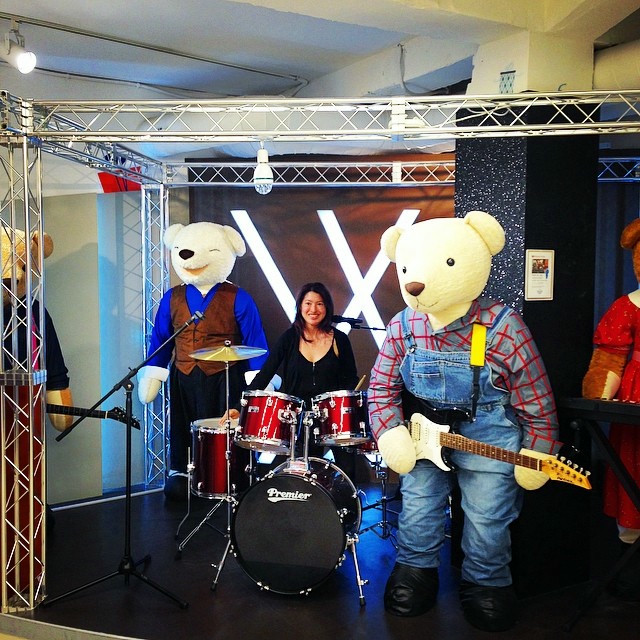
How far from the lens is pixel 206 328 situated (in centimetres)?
499

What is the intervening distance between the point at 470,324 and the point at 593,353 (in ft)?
3.03

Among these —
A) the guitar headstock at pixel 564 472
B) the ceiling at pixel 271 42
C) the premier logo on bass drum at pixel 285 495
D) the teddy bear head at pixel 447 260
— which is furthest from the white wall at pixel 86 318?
the guitar headstock at pixel 564 472

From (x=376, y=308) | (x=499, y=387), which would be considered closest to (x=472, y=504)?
(x=499, y=387)

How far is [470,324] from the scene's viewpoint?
10.7ft

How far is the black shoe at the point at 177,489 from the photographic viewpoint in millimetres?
5152

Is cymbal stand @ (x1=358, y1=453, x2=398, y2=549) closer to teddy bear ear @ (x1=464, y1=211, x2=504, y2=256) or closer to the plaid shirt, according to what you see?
the plaid shirt

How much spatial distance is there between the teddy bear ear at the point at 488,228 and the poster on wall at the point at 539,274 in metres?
0.33

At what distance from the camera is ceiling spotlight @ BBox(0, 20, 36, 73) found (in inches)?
159

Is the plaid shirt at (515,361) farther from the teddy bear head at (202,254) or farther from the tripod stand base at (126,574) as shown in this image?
the teddy bear head at (202,254)

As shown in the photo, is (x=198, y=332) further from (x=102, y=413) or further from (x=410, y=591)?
(x=410, y=591)

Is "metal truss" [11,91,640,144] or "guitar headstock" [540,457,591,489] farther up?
"metal truss" [11,91,640,144]

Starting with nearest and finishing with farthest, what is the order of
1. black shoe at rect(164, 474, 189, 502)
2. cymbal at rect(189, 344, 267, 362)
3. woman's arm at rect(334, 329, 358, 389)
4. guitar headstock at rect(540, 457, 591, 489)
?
guitar headstock at rect(540, 457, 591, 489) → cymbal at rect(189, 344, 267, 362) → woman's arm at rect(334, 329, 358, 389) → black shoe at rect(164, 474, 189, 502)

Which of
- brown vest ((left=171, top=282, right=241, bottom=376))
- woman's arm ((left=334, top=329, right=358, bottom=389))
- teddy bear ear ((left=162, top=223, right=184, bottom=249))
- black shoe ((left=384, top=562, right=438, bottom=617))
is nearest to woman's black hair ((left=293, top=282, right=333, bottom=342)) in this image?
woman's arm ((left=334, top=329, right=358, bottom=389))

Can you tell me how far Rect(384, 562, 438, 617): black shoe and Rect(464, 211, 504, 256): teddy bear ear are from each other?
1548 mm
